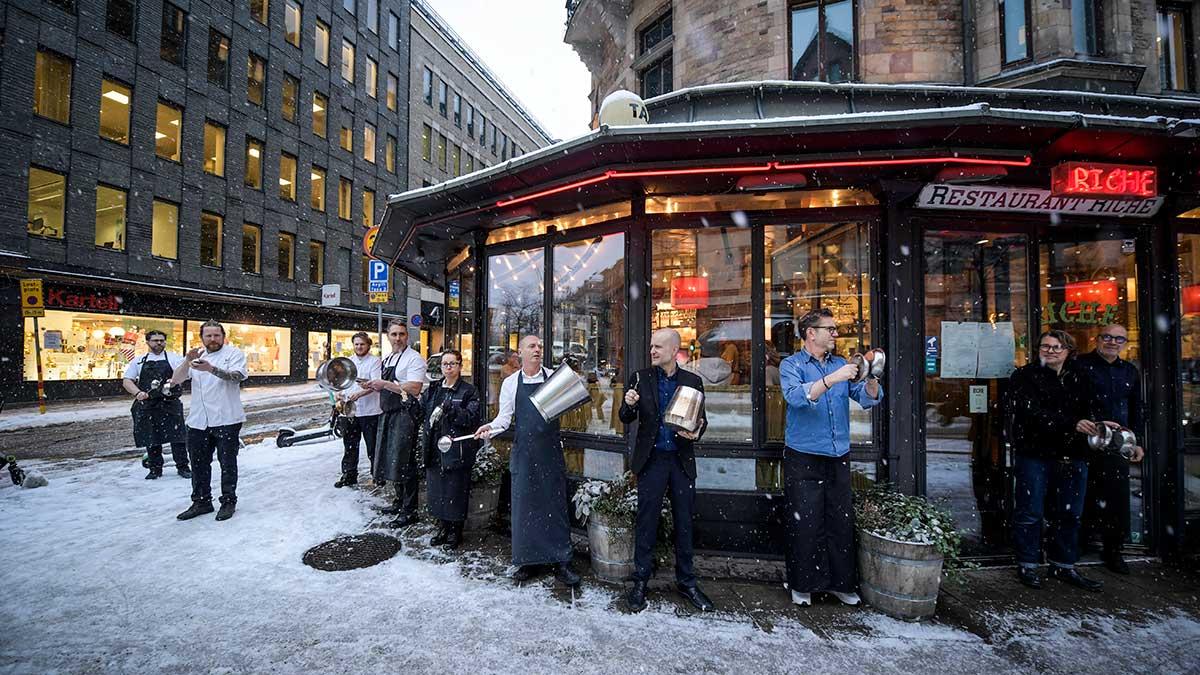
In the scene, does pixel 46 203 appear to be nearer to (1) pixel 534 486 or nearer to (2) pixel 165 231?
(2) pixel 165 231

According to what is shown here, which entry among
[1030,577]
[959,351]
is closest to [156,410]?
[959,351]

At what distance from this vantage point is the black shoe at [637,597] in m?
4.00

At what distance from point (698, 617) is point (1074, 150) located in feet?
16.1

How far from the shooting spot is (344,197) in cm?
2788

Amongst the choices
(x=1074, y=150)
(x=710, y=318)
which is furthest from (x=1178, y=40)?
(x=710, y=318)

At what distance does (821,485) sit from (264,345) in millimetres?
26278

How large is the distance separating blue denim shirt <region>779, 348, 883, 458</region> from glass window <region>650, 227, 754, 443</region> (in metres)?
0.95

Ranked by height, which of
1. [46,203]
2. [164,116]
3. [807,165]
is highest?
[164,116]

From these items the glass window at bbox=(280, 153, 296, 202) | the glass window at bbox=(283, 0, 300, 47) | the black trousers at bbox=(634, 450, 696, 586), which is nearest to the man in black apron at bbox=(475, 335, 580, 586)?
the black trousers at bbox=(634, 450, 696, 586)

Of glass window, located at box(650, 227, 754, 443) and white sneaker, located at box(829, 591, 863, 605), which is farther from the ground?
glass window, located at box(650, 227, 754, 443)

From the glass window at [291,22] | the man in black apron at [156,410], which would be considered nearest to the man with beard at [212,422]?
the man in black apron at [156,410]

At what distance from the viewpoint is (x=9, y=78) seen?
15.5 meters

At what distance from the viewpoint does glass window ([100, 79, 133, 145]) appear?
58.4 ft

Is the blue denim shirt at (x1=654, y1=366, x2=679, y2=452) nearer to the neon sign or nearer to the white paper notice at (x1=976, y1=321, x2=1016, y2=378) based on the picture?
the white paper notice at (x1=976, y1=321, x2=1016, y2=378)
